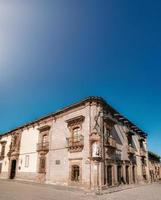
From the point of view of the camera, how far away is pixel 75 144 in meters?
16.6

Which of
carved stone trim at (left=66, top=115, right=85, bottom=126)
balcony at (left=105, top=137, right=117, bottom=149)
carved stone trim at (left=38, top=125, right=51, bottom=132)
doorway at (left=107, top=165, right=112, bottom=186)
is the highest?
carved stone trim at (left=66, top=115, right=85, bottom=126)

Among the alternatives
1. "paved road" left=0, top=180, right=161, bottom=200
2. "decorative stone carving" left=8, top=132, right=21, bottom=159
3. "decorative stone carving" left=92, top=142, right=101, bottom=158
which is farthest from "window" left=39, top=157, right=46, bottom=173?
"decorative stone carving" left=92, top=142, right=101, bottom=158

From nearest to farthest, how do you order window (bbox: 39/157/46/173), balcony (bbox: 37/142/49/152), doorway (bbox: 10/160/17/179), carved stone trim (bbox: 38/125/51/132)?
window (bbox: 39/157/46/173), balcony (bbox: 37/142/49/152), carved stone trim (bbox: 38/125/51/132), doorway (bbox: 10/160/17/179)

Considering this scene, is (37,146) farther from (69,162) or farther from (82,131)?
(82,131)

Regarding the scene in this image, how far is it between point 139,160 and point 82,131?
12.1 meters

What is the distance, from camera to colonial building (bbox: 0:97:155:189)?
1541 centimetres

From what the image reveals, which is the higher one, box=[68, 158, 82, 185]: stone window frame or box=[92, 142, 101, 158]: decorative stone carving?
box=[92, 142, 101, 158]: decorative stone carving

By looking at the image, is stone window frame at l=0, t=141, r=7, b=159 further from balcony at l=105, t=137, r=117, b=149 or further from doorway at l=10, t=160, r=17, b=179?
balcony at l=105, t=137, r=117, b=149

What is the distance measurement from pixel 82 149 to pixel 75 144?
952mm

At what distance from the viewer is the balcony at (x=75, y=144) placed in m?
16.1

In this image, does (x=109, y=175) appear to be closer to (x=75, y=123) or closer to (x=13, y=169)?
(x=75, y=123)

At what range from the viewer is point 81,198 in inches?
430

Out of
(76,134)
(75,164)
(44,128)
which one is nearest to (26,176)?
(44,128)

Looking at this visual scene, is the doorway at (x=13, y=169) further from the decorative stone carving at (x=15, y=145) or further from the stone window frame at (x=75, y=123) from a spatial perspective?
the stone window frame at (x=75, y=123)
